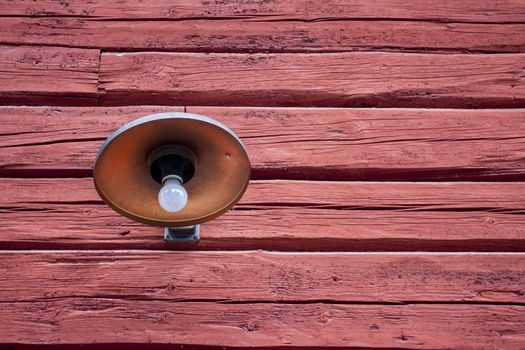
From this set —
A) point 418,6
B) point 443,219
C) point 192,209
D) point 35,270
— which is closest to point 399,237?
point 443,219

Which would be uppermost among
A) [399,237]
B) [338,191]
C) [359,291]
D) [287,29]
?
[287,29]

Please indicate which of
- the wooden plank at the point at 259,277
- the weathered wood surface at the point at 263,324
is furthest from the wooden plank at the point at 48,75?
the weathered wood surface at the point at 263,324

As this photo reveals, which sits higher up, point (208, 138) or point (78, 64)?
point (78, 64)

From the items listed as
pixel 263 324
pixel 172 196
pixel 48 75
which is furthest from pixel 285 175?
pixel 48 75

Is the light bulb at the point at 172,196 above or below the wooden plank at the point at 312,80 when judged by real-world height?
below

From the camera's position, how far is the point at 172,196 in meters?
2.24

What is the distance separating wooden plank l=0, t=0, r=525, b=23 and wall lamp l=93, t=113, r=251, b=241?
1345 mm

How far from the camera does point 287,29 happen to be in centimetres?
348

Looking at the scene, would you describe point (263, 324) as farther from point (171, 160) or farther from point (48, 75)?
point (48, 75)

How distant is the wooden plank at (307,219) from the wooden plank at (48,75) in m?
0.42

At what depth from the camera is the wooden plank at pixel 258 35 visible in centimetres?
342

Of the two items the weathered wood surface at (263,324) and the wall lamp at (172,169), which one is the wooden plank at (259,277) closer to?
the weathered wood surface at (263,324)

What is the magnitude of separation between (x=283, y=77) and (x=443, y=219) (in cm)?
97

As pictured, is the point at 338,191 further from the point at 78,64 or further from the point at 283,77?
the point at 78,64
